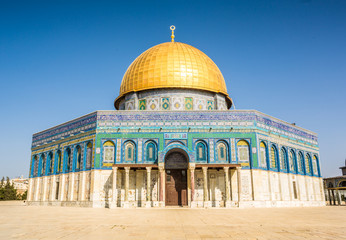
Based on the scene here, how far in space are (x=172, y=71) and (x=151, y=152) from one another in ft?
27.2

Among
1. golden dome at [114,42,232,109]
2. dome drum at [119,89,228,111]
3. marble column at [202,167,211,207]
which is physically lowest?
marble column at [202,167,211,207]

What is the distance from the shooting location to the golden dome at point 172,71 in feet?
88.9

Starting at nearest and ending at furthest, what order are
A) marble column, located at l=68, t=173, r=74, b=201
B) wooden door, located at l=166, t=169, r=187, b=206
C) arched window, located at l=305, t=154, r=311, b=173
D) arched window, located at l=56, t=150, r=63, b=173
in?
wooden door, located at l=166, t=169, r=187, b=206
marble column, located at l=68, t=173, r=74, b=201
arched window, located at l=56, t=150, r=63, b=173
arched window, located at l=305, t=154, r=311, b=173

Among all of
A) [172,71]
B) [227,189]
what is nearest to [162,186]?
[227,189]

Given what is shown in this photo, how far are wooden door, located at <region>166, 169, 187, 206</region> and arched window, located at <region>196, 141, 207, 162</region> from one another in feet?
5.28

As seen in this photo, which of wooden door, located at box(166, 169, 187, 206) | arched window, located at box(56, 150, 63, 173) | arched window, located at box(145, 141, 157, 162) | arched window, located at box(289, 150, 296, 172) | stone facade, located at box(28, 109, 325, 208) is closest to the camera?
stone facade, located at box(28, 109, 325, 208)

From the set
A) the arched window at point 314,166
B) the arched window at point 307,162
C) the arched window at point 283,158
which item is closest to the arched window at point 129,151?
the arched window at point 283,158

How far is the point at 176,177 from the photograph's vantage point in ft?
74.4

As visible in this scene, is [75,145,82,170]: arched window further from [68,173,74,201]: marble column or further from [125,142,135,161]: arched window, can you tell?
[125,142,135,161]: arched window

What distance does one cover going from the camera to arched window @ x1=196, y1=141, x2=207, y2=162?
895 inches

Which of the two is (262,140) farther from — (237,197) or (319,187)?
(319,187)

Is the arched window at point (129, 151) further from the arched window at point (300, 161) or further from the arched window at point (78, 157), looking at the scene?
the arched window at point (300, 161)

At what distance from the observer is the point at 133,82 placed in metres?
28.3

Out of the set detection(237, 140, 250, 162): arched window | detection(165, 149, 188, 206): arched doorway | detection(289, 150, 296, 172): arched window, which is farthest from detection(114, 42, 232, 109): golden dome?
detection(289, 150, 296, 172): arched window
